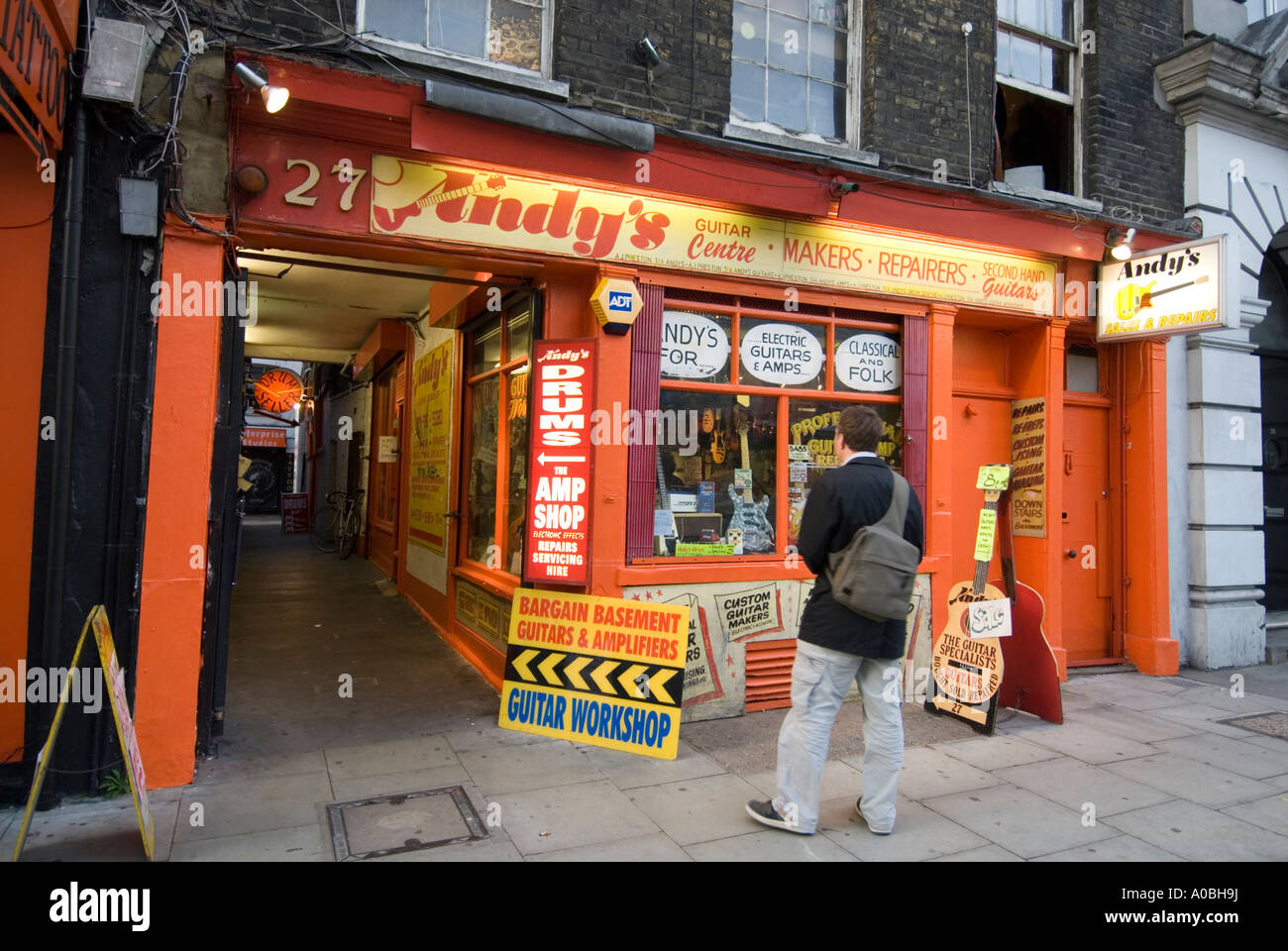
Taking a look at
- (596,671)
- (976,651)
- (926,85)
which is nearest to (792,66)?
(926,85)

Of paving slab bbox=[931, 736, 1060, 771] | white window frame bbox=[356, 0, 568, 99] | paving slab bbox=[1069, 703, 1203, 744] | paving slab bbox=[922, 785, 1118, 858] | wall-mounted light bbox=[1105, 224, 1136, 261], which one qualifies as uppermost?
white window frame bbox=[356, 0, 568, 99]

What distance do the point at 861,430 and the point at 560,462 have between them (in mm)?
2340

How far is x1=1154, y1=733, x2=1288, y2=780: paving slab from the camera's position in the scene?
5363 millimetres

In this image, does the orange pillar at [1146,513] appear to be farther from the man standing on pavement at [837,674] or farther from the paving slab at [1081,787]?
the man standing on pavement at [837,674]

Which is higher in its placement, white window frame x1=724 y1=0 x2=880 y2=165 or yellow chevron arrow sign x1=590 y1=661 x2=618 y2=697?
white window frame x1=724 y1=0 x2=880 y2=165

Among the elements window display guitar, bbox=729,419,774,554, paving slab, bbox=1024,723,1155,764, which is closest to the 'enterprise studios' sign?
A: paving slab, bbox=1024,723,1155,764

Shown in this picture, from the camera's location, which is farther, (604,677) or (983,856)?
(604,677)

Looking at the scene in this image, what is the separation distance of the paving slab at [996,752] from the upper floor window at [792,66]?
16.1 feet

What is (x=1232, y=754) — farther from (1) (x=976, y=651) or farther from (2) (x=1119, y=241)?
(2) (x=1119, y=241)

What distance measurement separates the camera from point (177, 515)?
4711 millimetres

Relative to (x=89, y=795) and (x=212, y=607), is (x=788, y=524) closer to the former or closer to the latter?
(x=212, y=607)

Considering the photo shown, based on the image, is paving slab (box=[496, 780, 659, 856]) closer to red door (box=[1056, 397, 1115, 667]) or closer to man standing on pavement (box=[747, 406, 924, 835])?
man standing on pavement (box=[747, 406, 924, 835])

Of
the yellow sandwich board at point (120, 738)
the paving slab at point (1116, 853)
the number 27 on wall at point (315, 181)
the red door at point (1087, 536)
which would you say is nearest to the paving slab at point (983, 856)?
the paving slab at point (1116, 853)

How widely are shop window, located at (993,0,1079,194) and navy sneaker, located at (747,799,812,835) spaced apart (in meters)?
6.25
